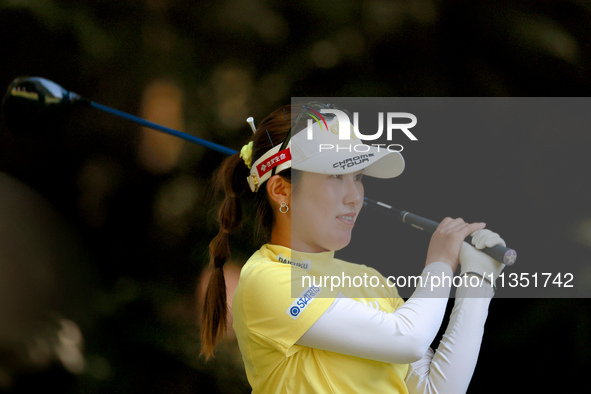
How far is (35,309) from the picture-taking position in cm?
196

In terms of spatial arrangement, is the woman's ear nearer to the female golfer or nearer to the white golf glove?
the female golfer

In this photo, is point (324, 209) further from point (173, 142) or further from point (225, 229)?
point (173, 142)

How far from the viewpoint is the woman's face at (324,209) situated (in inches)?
46.7

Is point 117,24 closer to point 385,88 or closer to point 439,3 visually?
point 385,88

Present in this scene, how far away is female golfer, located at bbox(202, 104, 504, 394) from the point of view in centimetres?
107

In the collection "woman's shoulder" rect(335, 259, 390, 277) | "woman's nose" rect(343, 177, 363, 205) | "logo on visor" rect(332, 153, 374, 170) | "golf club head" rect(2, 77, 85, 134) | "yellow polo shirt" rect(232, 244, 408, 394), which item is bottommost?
"yellow polo shirt" rect(232, 244, 408, 394)

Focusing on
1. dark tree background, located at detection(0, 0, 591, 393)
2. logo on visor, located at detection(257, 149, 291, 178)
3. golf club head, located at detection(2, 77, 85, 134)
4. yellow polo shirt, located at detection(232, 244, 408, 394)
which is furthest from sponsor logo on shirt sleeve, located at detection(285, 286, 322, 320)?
dark tree background, located at detection(0, 0, 591, 393)

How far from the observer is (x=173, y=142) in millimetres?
2088

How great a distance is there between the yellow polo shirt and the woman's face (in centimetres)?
7

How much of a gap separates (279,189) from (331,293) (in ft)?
0.77

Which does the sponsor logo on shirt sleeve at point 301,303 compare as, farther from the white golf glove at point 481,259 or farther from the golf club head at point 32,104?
the golf club head at point 32,104

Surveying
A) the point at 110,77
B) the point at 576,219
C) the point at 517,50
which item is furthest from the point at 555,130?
the point at 110,77

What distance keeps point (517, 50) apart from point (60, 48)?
1.44 m

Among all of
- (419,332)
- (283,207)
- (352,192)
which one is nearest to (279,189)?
(283,207)
